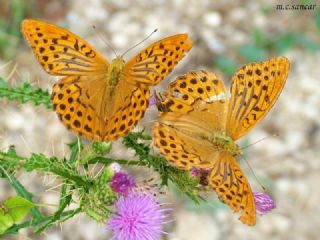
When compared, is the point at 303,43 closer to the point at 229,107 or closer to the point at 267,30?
the point at 267,30

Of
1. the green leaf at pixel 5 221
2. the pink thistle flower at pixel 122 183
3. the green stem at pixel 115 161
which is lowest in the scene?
the green leaf at pixel 5 221

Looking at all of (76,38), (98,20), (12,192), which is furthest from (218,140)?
(98,20)

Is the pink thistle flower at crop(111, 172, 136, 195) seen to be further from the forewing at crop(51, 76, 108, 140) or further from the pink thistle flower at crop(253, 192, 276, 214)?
the pink thistle flower at crop(253, 192, 276, 214)

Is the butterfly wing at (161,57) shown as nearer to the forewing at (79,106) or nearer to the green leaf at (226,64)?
the forewing at (79,106)

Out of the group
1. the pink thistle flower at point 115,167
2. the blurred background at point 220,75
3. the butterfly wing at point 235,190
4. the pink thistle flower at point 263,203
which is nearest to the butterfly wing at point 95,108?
the pink thistle flower at point 115,167

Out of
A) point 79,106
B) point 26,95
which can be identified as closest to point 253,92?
point 79,106

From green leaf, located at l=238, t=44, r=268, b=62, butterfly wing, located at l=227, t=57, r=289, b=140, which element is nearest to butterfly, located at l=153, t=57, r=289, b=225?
butterfly wing, located at l=227, t=57, r=289, b=140

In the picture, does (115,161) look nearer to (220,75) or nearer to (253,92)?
(253,92)
